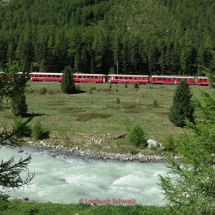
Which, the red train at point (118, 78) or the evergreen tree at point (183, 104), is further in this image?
the red train at point (118, 78)

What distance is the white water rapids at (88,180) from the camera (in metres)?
18.8

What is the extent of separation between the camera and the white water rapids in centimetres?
1875

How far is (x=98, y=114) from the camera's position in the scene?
4044 centimetres

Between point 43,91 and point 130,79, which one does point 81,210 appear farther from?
point 130,79

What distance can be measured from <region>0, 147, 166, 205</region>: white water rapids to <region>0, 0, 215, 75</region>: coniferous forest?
1335cm

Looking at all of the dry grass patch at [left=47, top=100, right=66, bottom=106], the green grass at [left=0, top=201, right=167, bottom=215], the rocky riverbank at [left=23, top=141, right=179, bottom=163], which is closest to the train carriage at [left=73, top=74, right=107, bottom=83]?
the dry grass patch at [left=47, top=100, right=66, bottom=106]

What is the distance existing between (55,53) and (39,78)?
75.7 ft

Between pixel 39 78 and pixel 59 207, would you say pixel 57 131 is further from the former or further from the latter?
pixel 39 78

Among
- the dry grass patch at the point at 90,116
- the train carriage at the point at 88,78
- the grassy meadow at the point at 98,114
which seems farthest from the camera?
the train carriage at the point at 88,78

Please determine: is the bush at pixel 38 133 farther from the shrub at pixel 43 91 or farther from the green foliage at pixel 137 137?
the shrub at pixel 43 91

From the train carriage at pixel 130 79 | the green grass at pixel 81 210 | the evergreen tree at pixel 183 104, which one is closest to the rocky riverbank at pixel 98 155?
the evergreen tree at pixel 183 104

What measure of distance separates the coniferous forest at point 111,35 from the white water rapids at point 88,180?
1335cm

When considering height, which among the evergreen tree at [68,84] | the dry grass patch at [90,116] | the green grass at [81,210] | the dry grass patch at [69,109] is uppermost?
the evergreen tree at [68,84]

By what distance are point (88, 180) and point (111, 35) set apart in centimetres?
10975
